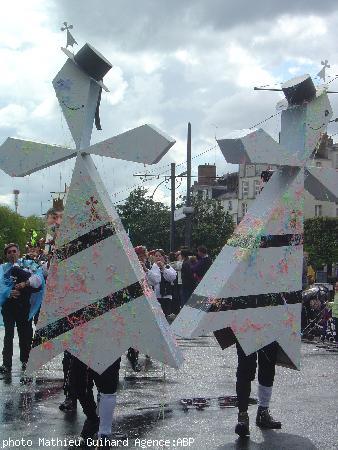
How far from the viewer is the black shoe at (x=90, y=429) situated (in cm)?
598

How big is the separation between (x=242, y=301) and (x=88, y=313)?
1.26m

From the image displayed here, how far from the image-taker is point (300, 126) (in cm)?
673

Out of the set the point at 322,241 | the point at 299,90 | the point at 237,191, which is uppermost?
the point at 237,191

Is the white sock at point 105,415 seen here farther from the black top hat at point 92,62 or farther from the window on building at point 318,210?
the window on building at point 318,210

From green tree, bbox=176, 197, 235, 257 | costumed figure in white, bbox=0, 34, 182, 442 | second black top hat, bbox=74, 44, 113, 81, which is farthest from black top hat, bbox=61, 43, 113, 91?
green tree, bbox=176, 197, 235, 257

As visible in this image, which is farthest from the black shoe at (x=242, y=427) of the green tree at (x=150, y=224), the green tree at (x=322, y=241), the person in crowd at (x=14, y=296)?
the green tree at (x=322, y=241)

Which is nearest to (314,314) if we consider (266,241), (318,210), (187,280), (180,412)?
(187,280)

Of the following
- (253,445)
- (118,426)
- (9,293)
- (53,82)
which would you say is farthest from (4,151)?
(9,293)

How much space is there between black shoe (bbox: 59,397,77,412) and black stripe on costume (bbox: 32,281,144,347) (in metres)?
1.45

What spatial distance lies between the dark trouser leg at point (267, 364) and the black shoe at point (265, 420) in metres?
0.22

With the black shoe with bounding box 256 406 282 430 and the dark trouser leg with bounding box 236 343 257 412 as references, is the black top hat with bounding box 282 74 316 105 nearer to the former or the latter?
the dark trouser leg with bounding box 236 343 257 412

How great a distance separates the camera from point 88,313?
18.9 ft

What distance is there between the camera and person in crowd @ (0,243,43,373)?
9789mm

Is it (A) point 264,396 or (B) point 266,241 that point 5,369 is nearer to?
(A) point 264,396
